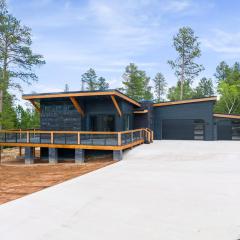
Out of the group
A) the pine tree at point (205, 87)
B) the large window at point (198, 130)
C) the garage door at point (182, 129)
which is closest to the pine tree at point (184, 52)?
the large window at point (198, 130)

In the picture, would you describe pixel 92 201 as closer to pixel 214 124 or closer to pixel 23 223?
pixel 23 223

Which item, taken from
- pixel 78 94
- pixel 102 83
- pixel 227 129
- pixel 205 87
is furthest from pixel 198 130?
pixel 102 83

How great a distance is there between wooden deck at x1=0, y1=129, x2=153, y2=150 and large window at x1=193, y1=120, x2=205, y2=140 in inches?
230

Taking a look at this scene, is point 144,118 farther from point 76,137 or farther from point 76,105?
point 76,137

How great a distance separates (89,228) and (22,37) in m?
26.0

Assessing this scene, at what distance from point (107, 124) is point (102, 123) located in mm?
413

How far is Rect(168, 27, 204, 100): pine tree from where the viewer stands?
42500 millimetres

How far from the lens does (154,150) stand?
17781 mm

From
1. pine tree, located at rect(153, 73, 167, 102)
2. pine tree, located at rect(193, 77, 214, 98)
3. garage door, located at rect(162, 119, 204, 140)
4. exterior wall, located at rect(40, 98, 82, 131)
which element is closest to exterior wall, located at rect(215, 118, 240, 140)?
garage door, located at rect(162, 119, 204, 140)

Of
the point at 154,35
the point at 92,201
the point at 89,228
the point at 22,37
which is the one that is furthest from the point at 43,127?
the point at 154,35

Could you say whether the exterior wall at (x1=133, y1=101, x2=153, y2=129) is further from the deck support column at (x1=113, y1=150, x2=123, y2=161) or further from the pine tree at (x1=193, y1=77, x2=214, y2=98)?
the pine tree at (x1=193, y1=77, x2=214, y2=98)

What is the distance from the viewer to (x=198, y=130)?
26031 millimetres

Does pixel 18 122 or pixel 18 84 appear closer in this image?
pixel 18 84

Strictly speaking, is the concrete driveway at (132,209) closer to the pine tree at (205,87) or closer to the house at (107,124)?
the house at (107,124)
